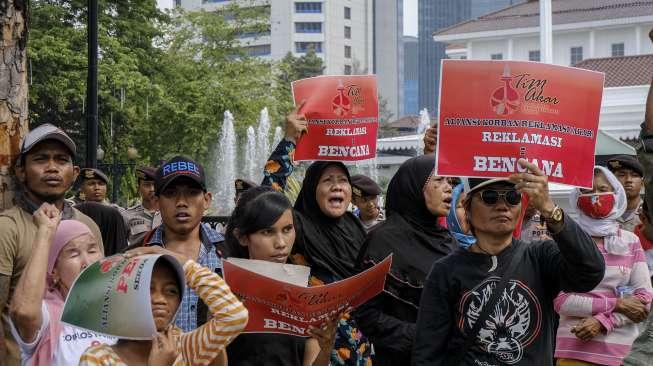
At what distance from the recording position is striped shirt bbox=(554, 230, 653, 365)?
6289 millimetres

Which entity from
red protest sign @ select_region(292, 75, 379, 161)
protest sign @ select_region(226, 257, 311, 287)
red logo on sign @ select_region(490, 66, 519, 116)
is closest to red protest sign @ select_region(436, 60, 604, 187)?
red logo on sign @ select_region(490, 66, 519, 116)

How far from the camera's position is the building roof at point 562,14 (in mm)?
65938

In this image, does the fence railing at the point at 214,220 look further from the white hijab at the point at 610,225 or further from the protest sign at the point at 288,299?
the protest sign at the point at 288,299

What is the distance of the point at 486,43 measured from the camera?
229ft

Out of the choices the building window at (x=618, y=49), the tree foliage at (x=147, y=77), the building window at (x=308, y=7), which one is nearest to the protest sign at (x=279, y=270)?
the tree foliage at (x=147, y=77)

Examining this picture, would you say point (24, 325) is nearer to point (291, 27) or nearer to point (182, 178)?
point (182, 178)

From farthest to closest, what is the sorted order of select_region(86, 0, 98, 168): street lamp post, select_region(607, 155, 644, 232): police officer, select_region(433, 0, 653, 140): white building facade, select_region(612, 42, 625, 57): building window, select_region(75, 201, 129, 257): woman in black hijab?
select_region(612, 42, 625, 57): building window
select_region(433, 0, 653, 140): white building facade
select_region(86, 0, 98, 168): street lamp post
select_region(75, 201, 129, 257): woman in black hijab
select_region(607, 155, 644, 232): police officer

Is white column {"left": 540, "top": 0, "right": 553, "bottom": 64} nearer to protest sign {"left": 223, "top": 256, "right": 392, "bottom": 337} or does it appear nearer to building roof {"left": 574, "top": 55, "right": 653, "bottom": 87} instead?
building roof {"left": 574, "top": 55, "right": 653, "bottom": 87}

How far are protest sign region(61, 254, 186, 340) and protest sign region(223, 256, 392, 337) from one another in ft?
3.02

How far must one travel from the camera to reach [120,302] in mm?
3547

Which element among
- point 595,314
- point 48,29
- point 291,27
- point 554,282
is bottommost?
point 595,314

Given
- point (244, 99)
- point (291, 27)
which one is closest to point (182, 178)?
point (244, 99)

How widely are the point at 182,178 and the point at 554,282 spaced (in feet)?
6.39

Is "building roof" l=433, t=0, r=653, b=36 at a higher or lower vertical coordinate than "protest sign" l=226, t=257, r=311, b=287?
higher
